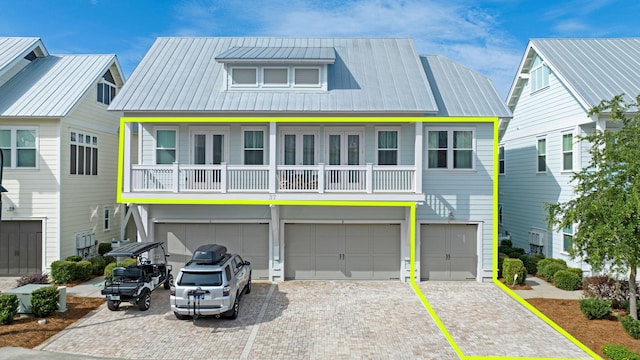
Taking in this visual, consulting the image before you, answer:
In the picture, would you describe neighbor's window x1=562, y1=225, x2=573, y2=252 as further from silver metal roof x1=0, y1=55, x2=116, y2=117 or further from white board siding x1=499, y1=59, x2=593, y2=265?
silver metal roof x1=0, y1=55, x2=116, y2=117

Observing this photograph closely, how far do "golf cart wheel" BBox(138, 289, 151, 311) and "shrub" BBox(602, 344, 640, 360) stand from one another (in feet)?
40.1

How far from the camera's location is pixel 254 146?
16.2 meters

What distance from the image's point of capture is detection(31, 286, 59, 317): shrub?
11.8 meters

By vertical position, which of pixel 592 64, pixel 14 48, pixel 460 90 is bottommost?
pixel 460 90

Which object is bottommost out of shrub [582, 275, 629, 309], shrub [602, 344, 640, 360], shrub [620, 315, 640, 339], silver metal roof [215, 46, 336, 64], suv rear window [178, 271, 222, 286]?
shrub [602, 344, 640, 360]

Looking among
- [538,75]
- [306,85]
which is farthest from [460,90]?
[306,85]

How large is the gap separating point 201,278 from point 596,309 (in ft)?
36.0

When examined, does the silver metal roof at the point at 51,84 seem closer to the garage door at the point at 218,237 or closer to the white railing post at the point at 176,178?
the white railing post at the point at 176,178

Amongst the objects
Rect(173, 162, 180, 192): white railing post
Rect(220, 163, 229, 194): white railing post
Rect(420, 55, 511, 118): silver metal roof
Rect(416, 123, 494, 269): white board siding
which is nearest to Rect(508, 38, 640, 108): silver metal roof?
Rect(420, 55, 511, 118): silver metal roof

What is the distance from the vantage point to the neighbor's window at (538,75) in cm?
1922

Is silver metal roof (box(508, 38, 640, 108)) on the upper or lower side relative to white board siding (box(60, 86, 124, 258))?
upper

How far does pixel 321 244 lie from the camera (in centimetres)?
1630

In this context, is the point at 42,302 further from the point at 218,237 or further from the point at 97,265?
the point at 218,237
